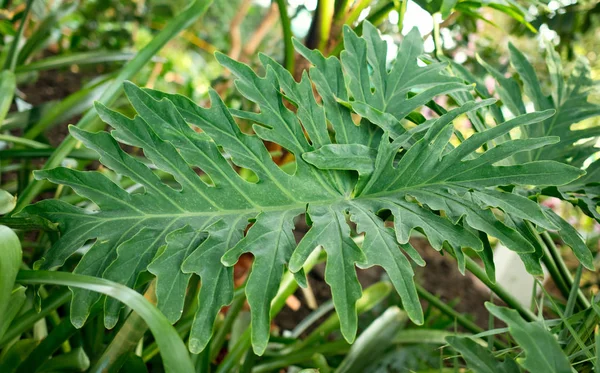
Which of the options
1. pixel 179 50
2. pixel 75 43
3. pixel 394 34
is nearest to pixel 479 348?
pixel 394 34

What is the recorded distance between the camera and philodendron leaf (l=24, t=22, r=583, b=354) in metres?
0.50

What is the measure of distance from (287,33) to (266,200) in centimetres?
47

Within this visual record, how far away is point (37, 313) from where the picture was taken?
647 mm

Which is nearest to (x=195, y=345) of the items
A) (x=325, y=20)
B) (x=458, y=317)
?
(x=458, y=317)

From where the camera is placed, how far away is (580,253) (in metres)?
0.57

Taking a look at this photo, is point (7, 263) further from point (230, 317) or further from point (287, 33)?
point (287, 33)

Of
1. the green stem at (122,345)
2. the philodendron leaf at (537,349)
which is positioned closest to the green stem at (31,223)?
the green stem at (122,345)

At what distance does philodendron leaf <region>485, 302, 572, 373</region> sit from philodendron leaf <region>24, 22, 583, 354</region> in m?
0.10

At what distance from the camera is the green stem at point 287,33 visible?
0.91 meters

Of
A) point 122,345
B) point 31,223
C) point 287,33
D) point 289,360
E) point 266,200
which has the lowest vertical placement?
point 289,360

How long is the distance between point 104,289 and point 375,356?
0.52 metres

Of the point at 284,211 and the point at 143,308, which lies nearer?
the point at 143,308

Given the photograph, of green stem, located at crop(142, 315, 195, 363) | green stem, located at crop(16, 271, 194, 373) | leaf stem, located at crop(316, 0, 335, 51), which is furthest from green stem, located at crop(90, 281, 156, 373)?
leaf stem, located at crop(316, 0, 335, 51)

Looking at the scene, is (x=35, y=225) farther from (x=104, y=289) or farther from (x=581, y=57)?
(x=581, y=57)
